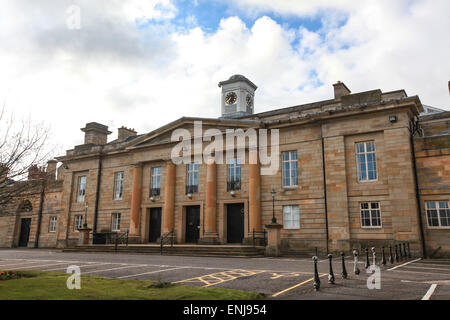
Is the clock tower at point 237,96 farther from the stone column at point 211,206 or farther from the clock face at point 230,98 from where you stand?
the stone column at point 211,206

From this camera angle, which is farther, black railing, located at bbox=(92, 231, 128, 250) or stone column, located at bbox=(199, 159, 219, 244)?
black railing, located at bbox=(92, 231, 128, 250)

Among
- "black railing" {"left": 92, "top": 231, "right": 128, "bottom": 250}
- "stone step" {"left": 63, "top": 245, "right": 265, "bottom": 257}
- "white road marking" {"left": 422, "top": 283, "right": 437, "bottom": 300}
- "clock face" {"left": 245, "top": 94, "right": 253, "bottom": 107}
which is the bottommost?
"white road marking" {"left": 422, "top": 283, "right": 437, "bottom": 300}

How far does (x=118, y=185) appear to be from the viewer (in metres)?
31.0

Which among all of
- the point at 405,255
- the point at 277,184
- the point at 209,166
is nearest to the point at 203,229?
the point at 209,166

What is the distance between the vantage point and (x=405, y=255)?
17.5 m

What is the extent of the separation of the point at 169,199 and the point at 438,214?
55.7 feet

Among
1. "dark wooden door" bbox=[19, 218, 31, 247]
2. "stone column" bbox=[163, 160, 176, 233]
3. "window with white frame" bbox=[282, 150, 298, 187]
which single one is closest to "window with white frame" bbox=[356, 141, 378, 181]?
"window with white frame" bbox=[282, 150, 298, 187]

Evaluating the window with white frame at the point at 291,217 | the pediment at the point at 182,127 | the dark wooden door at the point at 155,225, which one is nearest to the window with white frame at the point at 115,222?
the dark wooden door at the point at 155,225

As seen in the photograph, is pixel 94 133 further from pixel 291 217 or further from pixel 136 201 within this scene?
pixel 291 217

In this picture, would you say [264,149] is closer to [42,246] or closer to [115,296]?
[115,296]

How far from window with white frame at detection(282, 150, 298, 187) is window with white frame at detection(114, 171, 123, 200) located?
571 inches

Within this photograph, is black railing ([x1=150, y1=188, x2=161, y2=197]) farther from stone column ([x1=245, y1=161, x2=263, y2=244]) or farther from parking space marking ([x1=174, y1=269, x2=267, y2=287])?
parking space marking ([x1=174, y1=269, x2=267, y2=287])

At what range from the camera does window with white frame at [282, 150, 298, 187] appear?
23.2 m
